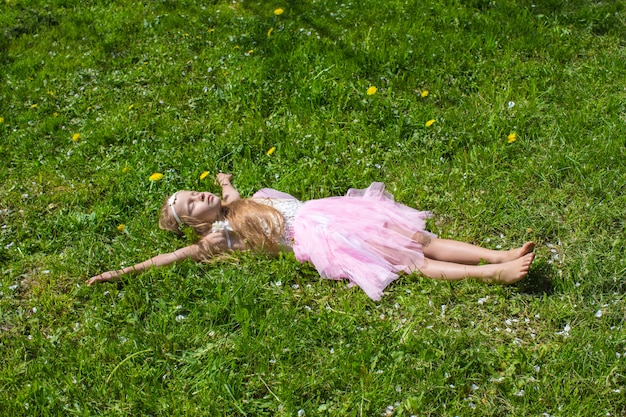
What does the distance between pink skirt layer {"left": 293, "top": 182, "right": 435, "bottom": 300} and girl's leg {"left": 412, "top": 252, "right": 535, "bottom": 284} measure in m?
0.09

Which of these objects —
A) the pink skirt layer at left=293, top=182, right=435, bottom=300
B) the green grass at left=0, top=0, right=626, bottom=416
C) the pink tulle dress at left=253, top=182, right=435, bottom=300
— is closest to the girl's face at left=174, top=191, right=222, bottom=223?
the green grass at left=0, top=0, right=626, bottom=416

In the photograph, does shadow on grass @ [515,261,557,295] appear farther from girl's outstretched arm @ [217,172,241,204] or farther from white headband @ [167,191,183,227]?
white headband @ [167,191,183,227]

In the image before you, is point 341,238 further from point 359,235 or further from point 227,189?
point 227,189

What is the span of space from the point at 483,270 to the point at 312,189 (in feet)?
4.89

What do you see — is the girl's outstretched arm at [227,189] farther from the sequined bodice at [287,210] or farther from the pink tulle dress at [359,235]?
the pink tulle dress at [359,235]

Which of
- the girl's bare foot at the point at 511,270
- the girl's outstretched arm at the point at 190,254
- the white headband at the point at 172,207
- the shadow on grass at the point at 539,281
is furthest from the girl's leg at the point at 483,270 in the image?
the white headband at the point at 172,207

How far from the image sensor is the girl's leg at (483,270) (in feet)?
11.9

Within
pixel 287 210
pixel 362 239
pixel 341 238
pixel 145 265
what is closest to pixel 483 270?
pixel 362 239

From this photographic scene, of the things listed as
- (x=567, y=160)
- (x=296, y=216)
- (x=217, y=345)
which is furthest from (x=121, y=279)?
(x=567, y=160)

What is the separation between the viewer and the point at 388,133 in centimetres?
503

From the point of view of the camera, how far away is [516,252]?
3.77 meters

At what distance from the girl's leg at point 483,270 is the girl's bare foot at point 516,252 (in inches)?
1.7

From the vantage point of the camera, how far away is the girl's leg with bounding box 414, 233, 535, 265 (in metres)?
3.83

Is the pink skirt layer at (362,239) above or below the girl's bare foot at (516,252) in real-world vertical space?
below
